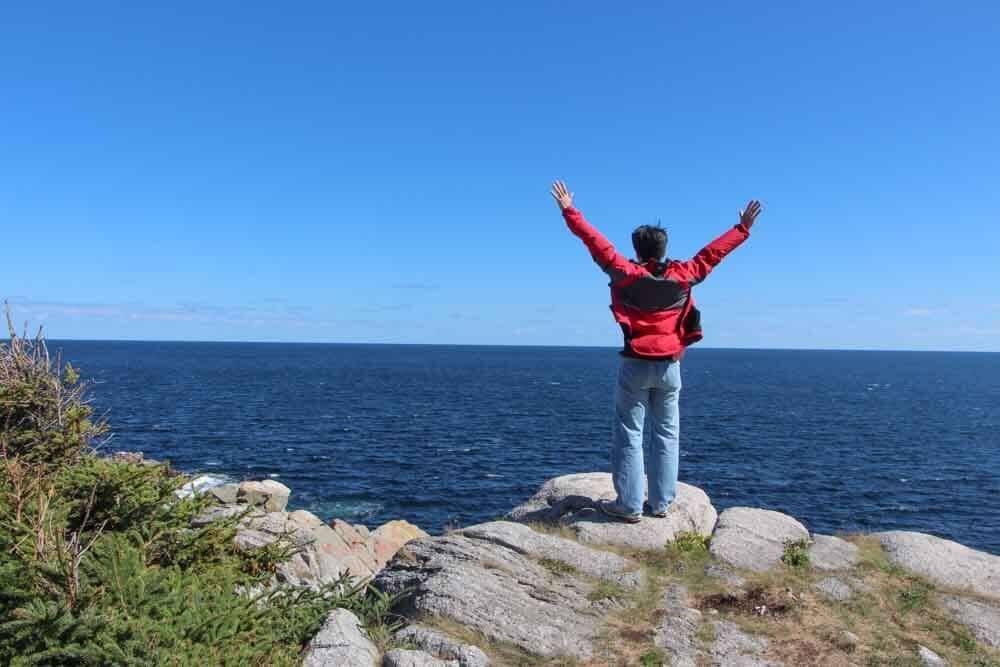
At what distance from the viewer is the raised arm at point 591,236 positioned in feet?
27.1

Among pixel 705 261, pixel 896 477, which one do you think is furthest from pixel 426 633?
pixel 896 477

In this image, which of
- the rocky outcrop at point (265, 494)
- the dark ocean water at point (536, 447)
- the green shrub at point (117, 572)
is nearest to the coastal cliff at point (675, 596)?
the green shrub at point (117, 572)

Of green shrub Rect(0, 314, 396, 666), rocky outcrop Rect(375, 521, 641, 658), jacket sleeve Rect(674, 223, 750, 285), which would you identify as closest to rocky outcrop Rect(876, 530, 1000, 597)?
rocky outcrop Rect(375, 521, 641, 658)

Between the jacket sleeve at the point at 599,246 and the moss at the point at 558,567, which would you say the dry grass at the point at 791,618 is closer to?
the moss at the point at 558,567

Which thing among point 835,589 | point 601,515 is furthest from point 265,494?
point 835,589

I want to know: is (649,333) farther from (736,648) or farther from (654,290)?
(736,648)

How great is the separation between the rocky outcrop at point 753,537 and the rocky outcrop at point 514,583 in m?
1.49

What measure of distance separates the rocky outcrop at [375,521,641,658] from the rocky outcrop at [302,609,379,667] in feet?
2.86

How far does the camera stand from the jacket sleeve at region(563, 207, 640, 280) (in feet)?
27.1

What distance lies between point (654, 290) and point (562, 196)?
5.20 feet

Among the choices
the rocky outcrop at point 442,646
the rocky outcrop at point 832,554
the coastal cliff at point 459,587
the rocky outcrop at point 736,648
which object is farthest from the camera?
the rocky outcrop at point 832,554

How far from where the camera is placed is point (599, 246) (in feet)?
27.2

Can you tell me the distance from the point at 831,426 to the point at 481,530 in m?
61.3

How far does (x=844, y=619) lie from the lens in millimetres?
7180
